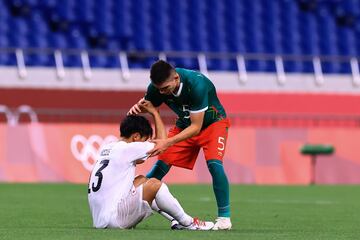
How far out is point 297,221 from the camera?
39.4ft

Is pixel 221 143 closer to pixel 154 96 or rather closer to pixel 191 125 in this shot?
pixel 191 125

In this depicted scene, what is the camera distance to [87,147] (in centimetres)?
2053

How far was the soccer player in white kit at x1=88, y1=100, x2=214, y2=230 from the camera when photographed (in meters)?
9.70

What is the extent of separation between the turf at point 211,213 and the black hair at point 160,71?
1299mm

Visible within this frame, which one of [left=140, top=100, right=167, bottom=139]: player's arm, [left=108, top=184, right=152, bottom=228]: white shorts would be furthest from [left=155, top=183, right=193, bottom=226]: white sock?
[left=140, top=100, right=167, bottom=139]: player's arm

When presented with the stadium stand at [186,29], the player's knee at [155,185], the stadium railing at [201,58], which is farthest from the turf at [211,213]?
the stadium stand at [186,29]

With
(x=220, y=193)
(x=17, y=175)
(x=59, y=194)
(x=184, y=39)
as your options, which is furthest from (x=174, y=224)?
(x=184, y=39)

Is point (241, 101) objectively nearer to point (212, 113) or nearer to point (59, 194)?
point (59, 194)

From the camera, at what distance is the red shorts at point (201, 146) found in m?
10.6

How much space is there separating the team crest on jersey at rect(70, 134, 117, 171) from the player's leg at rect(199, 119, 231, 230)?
978 centimetres

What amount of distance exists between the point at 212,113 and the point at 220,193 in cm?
76

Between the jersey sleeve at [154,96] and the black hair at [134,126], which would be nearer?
the black hair at [134,126]

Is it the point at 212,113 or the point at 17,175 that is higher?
the point at 212,113

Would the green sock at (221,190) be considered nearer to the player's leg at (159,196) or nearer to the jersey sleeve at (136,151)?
the player's leg at (159,196)
